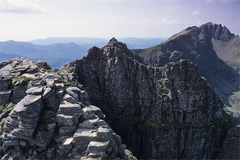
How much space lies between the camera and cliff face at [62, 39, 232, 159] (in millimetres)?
94312

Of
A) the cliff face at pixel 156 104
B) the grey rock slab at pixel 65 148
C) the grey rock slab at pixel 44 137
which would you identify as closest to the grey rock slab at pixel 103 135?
the grey rock slab at pixel 65 148

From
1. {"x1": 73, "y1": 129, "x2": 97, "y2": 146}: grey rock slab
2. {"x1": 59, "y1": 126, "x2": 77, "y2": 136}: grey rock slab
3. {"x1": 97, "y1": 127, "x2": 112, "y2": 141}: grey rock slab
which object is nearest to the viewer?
{"x1": 97, "y1": 127, "x2": 112, "y2": 141}: grey rock slab

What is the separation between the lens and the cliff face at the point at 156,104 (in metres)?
94.3

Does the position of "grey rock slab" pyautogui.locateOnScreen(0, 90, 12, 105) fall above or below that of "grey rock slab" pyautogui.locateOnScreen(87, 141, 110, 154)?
above

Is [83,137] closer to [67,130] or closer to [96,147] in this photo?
[96,147]

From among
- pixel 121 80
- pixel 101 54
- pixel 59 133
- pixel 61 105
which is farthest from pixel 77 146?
pixel 101 54

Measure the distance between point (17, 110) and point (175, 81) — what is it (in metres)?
80.2

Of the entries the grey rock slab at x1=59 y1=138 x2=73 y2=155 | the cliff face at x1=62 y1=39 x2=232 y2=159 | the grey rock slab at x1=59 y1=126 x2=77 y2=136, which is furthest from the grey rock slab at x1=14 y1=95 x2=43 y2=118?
the cliff face at x1=62 y1=39 x2=232 y2=159

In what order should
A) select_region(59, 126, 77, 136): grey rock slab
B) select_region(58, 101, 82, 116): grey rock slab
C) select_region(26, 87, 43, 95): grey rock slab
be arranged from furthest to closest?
select_region(26, 87, 43, 95): grey rock slab, select_region(58, 101, 82, 116): grey rock slab, select_region(59, 126, 77, 136): grey rock slab

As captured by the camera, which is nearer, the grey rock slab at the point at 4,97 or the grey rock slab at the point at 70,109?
the grey rock slab at the point at 70,109

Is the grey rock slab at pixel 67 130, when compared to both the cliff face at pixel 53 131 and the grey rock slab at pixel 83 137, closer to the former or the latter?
the cliff face at pixel 53 131

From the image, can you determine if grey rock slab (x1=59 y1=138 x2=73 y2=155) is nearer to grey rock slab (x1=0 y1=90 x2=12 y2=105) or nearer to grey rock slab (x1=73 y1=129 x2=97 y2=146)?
grey rock slab (x1=73 y1=129 x2=97 y2=146)

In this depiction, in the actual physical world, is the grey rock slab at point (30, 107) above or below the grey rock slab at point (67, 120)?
above

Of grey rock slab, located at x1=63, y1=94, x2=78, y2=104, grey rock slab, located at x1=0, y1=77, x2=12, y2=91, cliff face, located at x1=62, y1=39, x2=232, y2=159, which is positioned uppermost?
grey rock slab, located at x1=0, y1=77, x2=12, y2=91
